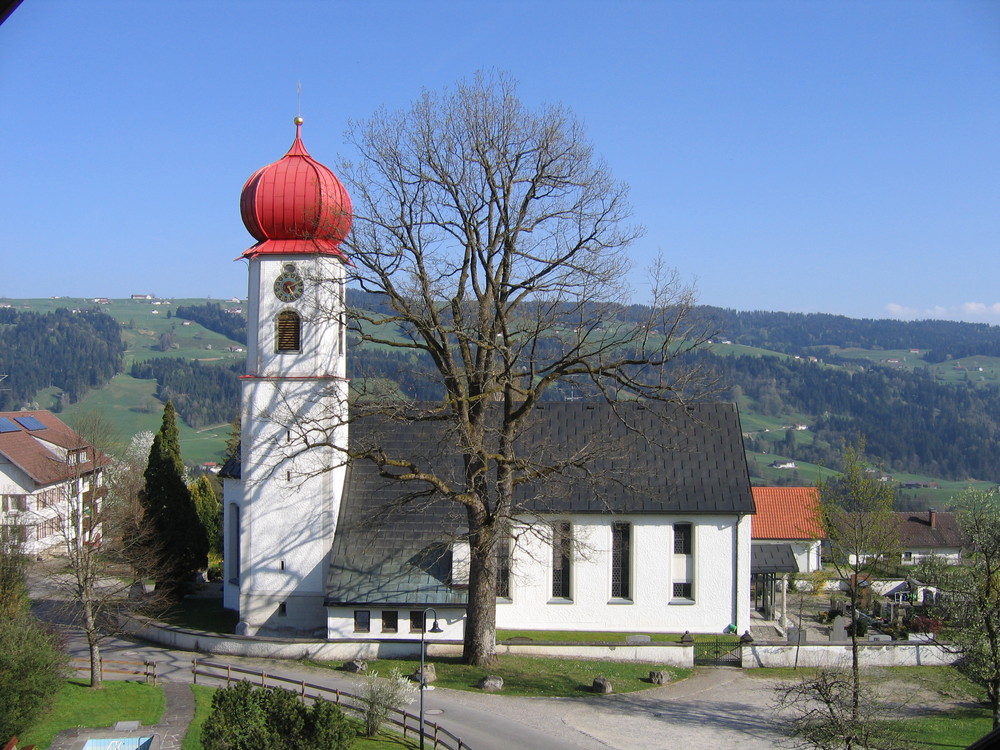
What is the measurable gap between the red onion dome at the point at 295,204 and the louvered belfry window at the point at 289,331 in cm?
188

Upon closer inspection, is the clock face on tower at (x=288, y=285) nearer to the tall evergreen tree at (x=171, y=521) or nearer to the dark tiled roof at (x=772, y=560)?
the tall evergreen tree at (x=171, y=521)

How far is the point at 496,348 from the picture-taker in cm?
2352

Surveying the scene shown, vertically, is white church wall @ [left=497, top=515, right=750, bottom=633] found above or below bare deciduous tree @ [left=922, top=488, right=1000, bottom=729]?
below

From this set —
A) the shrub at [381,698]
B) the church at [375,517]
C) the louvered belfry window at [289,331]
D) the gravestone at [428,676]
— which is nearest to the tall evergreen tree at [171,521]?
the church at [375,517]

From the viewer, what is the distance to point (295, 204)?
28250 millimetres

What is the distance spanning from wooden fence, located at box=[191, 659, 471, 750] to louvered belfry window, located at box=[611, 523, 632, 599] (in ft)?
31.4

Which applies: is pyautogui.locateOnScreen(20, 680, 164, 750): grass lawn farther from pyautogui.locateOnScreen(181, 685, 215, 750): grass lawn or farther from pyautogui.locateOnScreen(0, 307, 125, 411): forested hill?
pyautogui.locateOnScreen(0, 307, 125, 411): forested hill

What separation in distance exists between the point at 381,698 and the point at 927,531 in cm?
5552

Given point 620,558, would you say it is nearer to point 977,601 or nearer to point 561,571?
point 561,571

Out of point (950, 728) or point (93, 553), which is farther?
point (93, 553)

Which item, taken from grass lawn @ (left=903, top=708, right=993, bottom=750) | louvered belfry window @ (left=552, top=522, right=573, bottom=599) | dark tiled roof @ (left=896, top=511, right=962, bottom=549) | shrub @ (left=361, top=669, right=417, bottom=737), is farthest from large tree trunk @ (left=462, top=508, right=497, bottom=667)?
dark tiled roof @ (left=896, top=511, right=962, bottom=549)

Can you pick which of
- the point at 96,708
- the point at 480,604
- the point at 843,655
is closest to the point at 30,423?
the point at 96,708

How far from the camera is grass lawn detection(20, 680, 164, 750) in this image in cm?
2164

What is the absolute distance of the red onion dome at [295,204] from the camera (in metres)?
28.0
